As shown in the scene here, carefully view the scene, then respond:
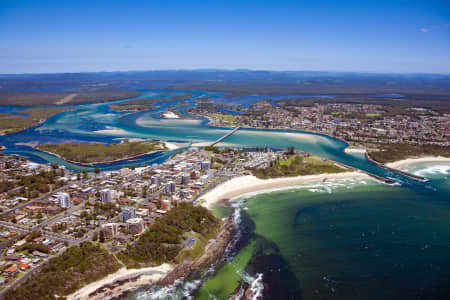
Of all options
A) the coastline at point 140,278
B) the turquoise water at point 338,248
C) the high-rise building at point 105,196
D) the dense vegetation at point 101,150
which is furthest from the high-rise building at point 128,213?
the dense vegetation at point 101,150

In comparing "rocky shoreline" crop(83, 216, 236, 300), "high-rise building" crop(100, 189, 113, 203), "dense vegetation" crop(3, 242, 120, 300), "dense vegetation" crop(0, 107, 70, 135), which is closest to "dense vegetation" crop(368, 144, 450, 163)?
"rocky shoreline" crop(83, 216, 236, 300)

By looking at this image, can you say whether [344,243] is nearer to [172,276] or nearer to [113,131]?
[172,276]

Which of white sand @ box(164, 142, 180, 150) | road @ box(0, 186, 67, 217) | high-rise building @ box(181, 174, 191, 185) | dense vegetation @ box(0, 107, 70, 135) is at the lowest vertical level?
road @ box(0, 186, 67, 217)

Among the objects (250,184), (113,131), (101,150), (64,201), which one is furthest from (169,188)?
(113,131)

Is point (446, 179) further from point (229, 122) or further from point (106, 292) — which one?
point (229, 122)

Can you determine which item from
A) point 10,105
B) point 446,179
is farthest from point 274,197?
point 10,105

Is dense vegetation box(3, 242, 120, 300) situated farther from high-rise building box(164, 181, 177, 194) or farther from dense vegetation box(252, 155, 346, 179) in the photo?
dense vegetation box(252, 155, 346, 179)
